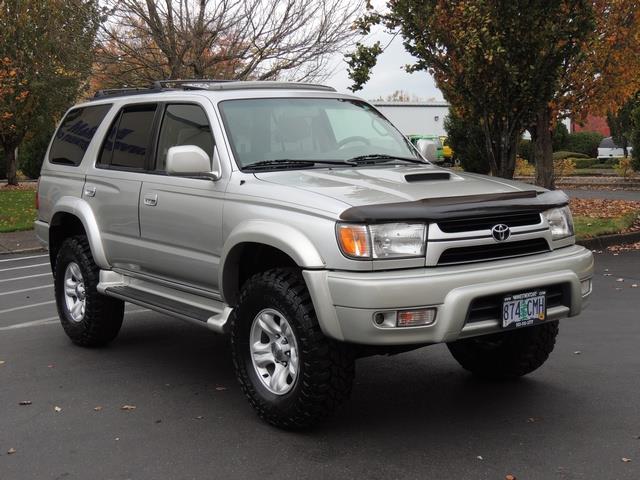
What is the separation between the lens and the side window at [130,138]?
6.07 metres

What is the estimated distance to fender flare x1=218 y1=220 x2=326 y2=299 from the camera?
4.34 m

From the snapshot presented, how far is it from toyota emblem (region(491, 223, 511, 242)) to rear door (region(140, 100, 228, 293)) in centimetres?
164

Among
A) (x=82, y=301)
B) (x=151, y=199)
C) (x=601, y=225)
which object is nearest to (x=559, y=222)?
(x=151, y=199)

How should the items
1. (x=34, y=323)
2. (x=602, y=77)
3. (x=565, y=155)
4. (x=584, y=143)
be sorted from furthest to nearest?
1. (x=584, y=143)
2. (x=565, y=155)
3. (x=602, y=77)
4. (x=34, y=323)

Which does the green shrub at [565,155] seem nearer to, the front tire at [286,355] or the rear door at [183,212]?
the rear door at [183,212]

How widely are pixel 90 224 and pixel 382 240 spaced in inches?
117

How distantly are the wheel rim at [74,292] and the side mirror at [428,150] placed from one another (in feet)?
9.37

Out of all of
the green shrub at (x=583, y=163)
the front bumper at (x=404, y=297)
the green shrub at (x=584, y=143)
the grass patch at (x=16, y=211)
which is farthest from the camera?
the green shrub at (x=584, y=143)

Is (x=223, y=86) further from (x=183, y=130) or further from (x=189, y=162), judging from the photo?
(x=189, y=162)

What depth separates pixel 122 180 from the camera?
6098 millimetres

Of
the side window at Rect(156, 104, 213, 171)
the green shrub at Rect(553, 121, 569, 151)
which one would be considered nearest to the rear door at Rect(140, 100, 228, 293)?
the side window at Rect(156, 104, 213, 171)

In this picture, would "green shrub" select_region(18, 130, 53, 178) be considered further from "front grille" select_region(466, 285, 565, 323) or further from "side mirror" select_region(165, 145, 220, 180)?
"front grille" select_region(466, 285, 565, 323)

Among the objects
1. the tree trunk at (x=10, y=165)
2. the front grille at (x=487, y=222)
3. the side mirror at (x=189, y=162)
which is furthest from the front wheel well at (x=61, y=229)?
the tree trunk at (x=10, y=165)

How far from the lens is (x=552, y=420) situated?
15.7 ft
